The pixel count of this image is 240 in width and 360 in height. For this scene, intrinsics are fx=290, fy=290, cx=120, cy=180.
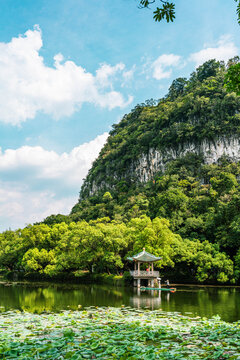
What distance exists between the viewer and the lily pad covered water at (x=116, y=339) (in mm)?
4547

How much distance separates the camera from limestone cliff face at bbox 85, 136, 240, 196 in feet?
157

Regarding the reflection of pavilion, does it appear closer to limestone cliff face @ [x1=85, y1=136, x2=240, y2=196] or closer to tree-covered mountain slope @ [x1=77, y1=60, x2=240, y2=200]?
tree-covered mountain slope @ [x1=77, y1=60, x2=240, y2=200]

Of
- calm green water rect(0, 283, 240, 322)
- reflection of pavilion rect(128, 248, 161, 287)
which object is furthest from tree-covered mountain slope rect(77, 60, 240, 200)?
calm green water rect(0, 283, 240, 322)

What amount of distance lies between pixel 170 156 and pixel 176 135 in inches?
160

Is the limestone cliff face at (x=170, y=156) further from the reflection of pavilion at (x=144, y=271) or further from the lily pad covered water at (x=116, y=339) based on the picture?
the lily pad covered water at (x=116, y=339)

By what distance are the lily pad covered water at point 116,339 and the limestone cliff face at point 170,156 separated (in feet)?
143

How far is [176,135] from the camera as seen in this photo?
177ft

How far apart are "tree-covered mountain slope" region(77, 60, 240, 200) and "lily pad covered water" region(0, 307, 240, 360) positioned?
44199 millimetres

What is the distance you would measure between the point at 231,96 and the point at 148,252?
1423 inches

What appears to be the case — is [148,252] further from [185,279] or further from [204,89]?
[204,89]

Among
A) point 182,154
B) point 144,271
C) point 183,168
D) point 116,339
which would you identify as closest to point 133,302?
point 116,339

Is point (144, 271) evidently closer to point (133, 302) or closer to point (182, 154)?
point (133, 302)

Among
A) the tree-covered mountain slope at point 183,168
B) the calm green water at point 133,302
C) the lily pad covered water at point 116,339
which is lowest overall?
the calm green water at point 133,302

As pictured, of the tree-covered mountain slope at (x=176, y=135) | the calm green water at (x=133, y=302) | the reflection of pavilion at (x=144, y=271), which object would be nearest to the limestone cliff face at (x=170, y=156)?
the tree-covered mountain slope at (x=176, y=135)
